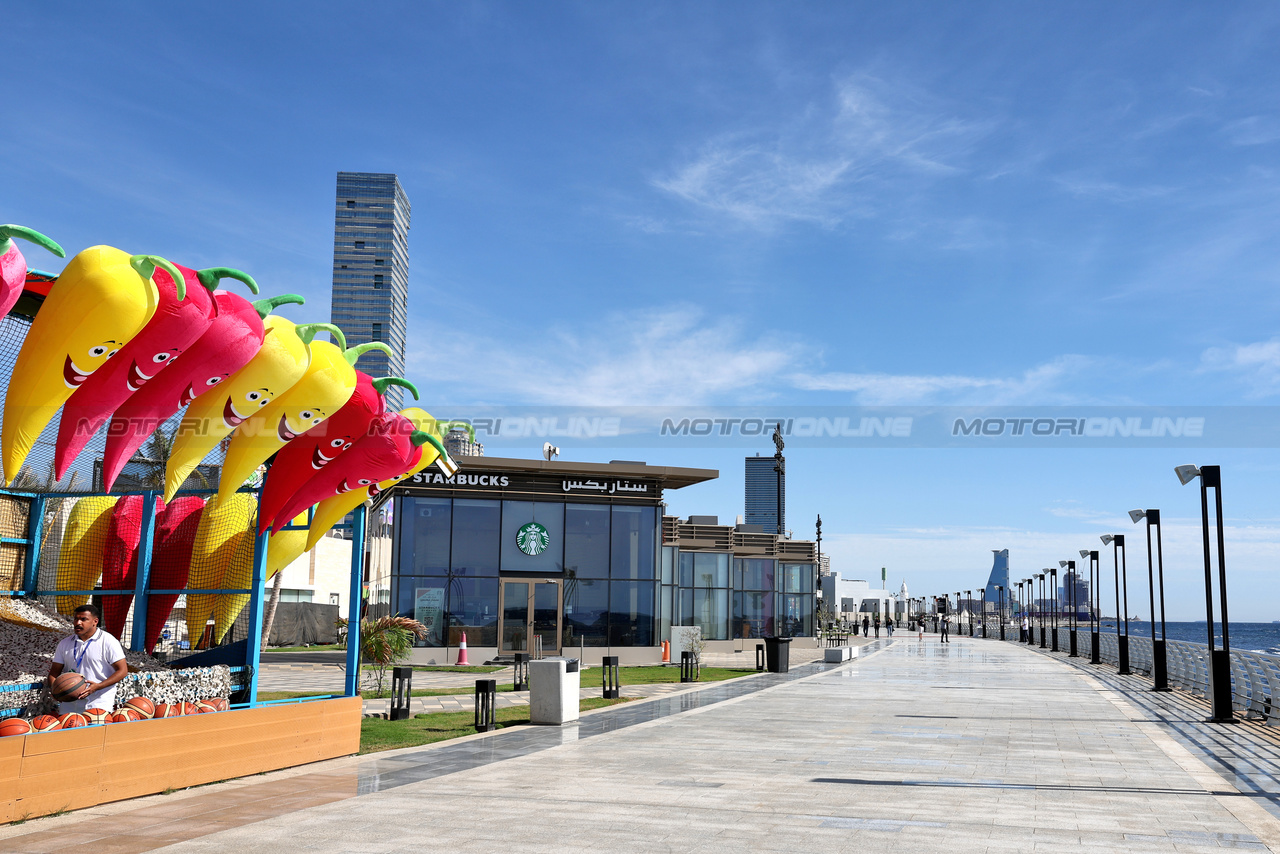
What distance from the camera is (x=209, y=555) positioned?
1236 cm

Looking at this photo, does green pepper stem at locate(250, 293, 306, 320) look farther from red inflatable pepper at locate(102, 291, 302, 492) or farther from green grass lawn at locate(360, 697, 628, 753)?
green grass lawn at locate(360, 697, 628, 753)

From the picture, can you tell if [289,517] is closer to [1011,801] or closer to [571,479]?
[1011,801]

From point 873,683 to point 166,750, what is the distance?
65.4 feet

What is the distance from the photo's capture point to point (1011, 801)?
31.9ft

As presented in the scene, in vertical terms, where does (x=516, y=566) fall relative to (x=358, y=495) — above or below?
below

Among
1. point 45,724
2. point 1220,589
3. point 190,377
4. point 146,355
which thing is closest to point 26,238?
point 146,355

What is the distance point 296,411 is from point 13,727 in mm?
4089

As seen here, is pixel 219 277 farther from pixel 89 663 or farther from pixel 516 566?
pixel 516 566

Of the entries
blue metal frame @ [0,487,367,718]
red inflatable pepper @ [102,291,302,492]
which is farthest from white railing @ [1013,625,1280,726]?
red inflatable pepper @ [102,291,302,492]

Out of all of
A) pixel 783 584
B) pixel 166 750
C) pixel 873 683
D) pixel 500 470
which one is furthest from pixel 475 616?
pixel 783 584

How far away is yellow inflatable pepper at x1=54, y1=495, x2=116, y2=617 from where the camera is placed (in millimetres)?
12078

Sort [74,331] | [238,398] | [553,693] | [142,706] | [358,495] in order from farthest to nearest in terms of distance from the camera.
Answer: [553,693] → [358,495] → [238,398] → [142,706] → [74,331]

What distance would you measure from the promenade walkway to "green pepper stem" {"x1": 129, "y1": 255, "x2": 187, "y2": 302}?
15.0 feet

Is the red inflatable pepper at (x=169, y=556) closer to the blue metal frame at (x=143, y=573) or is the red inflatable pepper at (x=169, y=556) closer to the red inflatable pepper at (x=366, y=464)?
the blue metal frame at (x=143, y=573)
